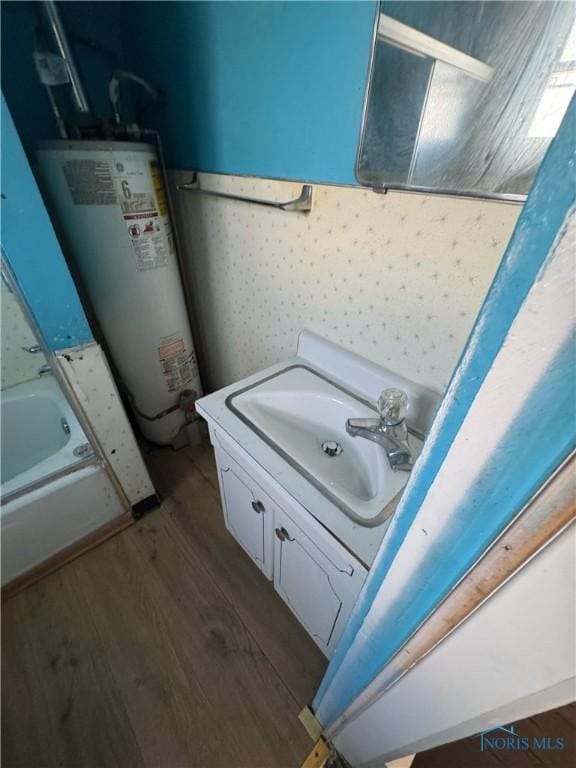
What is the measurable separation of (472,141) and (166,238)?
98 cm

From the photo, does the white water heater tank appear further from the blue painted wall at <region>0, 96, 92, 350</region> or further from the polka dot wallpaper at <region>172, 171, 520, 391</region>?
the blue painted wall at <region>0, 96, 92, 350</region>

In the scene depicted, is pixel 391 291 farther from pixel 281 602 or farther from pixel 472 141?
pixel 281 602

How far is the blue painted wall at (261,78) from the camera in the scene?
1.92ft

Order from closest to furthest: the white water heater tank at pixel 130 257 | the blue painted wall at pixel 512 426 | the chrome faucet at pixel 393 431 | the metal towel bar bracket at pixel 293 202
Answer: the blue painted wall at pixel 512 426
the chrome faucet at pixel 393 431
the metal towel bar bracket at pixel 293 202
the white water heater tank at pixel 130 257

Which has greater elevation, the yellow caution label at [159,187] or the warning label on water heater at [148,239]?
the yellow caution label at [159,187]

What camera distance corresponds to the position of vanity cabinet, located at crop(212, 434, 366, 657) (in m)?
0.55

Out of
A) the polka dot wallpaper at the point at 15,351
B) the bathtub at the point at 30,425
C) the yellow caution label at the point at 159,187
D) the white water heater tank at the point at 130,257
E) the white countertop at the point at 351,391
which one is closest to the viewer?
the white countertop at the point at 351,391

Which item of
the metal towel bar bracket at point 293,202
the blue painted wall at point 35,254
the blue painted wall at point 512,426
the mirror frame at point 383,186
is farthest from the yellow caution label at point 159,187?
the blue painted wall at point 512,426

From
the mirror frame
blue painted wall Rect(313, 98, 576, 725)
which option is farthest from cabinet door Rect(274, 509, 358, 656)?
the mirror frame

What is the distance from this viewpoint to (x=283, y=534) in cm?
73

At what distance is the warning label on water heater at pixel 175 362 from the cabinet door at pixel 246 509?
61 cm

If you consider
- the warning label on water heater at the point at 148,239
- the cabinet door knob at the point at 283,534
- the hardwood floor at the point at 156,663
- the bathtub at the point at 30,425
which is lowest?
the hardwood floor at the point at 156,663

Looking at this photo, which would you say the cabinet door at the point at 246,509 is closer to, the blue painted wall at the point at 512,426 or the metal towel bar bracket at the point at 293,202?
the blue painted wall at the point at 512,426

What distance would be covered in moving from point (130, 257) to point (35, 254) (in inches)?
15.0
